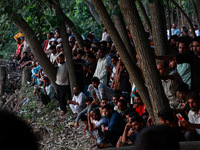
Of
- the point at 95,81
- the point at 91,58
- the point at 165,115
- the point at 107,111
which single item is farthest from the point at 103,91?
the point at 165,115

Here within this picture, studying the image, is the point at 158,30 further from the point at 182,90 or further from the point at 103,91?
the point at 182,90

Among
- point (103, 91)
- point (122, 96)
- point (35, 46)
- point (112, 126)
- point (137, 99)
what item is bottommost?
point (112, 126)

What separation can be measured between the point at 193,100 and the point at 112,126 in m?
1.90

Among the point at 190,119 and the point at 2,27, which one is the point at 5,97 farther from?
the point at 190,119

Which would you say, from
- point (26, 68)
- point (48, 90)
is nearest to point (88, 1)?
point (26, 68)

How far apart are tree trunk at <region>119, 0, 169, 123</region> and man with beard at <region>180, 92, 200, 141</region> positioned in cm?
52

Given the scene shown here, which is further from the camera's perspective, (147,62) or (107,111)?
(107,111)

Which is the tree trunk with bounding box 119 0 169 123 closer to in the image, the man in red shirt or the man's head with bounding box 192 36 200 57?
the man's head with bounding box 192 36 200 57

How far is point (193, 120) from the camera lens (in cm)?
446

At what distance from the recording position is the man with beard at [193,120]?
409 centimetres

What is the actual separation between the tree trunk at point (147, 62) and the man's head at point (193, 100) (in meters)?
0.69

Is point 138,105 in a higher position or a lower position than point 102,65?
lower

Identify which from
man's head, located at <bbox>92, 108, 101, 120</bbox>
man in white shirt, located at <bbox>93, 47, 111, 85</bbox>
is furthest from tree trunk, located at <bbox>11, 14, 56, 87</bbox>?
man's head, located at <bbox>92, 108, 101, 120</bbox>

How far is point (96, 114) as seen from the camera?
20.3 ft
